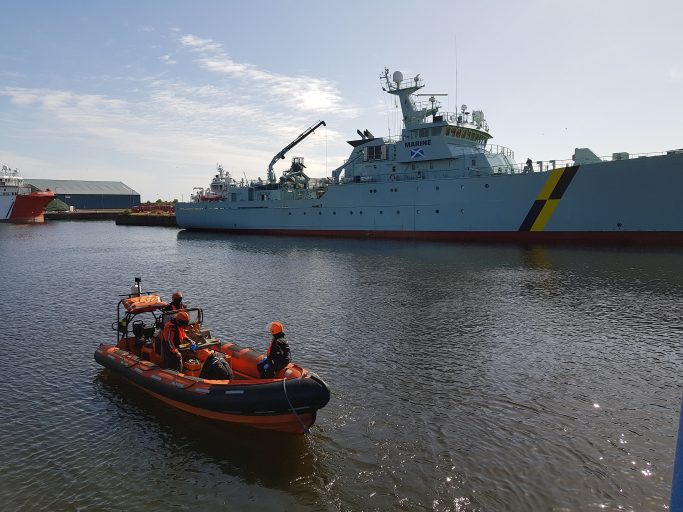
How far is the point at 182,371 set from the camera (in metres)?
10.7

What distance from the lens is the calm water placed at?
7617 mm

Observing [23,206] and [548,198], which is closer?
[548,198]

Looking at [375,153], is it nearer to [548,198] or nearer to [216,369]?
[548,198]

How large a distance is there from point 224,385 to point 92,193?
437 ft

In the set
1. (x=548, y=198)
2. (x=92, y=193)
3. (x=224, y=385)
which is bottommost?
(x=224, y=385)

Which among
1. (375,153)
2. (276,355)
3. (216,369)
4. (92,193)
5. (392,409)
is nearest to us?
(276,355)

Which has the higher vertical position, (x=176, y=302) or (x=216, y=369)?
(x=176, y=302)

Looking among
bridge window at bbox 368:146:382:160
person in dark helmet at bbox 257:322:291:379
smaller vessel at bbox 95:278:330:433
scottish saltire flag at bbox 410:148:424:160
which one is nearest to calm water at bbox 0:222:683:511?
smaller vessel at bbox 95:278:330:433

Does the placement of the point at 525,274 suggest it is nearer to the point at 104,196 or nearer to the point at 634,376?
the point at 634,376

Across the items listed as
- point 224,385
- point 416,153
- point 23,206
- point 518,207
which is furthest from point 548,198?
point 23,206

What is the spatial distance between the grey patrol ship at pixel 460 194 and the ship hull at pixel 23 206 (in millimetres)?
50536

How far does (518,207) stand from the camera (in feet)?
129

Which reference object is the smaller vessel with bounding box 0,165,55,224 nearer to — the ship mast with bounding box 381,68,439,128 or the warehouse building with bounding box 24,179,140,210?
the warehouse building with bounding box 24,179,140,210

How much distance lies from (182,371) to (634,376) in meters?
11.0
